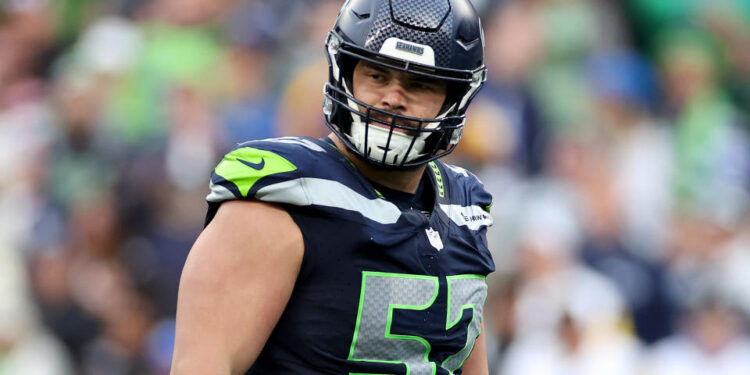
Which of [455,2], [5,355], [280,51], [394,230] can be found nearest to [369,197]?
[394,230]

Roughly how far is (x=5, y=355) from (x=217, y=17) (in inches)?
98.9

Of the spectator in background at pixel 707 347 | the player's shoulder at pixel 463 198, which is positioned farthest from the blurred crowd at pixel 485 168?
the player's shoulder at pixel 463 198

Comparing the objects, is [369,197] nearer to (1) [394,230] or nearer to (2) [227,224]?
(1) [394,230]

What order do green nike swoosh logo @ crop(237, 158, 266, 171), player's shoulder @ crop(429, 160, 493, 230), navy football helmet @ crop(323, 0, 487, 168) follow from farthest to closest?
player's shoulder @ crop(429, 160, 493, 230) → navy football helmet @ crop(323, 0, 487, 168) → green nike swoosh logo @ crop(237, 158, 266, 171)

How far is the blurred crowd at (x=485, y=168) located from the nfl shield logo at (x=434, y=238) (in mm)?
3406

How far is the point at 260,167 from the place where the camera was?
2.31 metres

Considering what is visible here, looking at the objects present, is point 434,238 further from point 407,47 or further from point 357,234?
point 407,47

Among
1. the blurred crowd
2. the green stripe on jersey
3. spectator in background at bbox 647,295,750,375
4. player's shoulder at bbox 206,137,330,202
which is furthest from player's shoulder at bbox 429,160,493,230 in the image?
spectator in background at bbox 647,295,750,375

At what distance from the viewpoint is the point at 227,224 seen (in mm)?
2262

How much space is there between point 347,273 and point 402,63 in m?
0.51

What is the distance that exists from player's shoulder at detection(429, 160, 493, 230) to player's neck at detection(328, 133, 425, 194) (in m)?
0.10

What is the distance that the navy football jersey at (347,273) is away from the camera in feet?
7.60

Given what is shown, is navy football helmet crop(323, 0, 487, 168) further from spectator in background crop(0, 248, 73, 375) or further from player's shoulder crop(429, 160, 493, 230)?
spectator in background crop(0, 248, 73, 375)

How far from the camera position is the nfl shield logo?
2.55 meters
